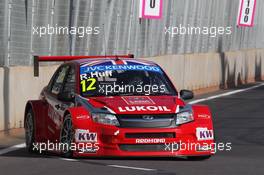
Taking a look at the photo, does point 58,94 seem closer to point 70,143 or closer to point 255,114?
point 70,143

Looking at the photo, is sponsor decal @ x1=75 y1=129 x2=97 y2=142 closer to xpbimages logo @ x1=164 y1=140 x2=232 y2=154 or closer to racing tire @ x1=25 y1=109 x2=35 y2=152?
xpbimages logo @ x1=164 y1=140 x2=232 y2=154

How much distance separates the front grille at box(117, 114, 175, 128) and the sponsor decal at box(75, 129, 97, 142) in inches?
13.9

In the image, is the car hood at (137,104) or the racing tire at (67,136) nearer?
the car hood at (137,104)

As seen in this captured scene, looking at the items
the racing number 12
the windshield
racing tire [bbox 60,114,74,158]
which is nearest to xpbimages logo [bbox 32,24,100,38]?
the windshield

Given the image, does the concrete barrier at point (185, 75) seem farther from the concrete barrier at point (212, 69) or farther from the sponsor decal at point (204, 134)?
the sponsor decal at point (204, 134)

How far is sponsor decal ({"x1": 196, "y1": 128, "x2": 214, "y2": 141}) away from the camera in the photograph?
12077mm

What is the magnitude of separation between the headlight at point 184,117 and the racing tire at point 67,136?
1.28 meters

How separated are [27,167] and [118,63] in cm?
238

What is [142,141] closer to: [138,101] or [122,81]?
[138,101]

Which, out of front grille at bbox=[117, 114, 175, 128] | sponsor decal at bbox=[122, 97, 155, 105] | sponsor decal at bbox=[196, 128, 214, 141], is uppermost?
sponsor decal at bbox=[122, 97, 155, 105]

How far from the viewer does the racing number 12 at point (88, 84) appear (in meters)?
12.8

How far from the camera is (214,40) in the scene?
124 ft

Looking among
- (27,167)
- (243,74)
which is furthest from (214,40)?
(27,167)

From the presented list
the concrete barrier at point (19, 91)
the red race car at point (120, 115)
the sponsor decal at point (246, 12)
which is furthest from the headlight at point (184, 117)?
the sponsor decal at point (246, 12)
